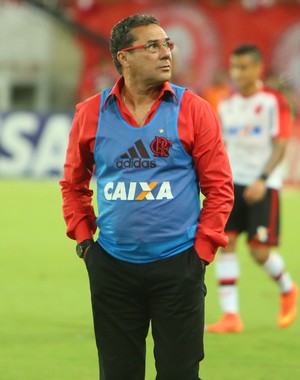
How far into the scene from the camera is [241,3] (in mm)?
24609

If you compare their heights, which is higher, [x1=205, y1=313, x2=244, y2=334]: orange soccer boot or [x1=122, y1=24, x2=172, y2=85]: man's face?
[x1=122, y1=24, x2=172, y2=85]: man's face

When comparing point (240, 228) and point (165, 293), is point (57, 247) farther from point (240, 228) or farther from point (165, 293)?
point (165, 293)

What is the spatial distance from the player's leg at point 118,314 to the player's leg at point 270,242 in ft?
12.5

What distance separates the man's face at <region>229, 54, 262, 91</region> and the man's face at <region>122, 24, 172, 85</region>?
378 centimetres

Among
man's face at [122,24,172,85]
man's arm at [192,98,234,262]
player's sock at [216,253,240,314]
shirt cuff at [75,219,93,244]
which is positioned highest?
man's face at [122,24,172,85]

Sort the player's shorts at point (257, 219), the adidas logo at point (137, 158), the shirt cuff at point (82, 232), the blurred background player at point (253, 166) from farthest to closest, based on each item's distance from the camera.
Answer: the player's shorts at point (257, 219), the blurred background player at point (253, 166), the shirt cuff at point (82, 232), the adidas logo at point (137, 158)

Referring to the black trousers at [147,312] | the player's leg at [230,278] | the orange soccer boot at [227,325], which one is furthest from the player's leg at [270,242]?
the black trousers at [147,312]

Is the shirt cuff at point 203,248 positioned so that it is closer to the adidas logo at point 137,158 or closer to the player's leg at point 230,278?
the adidas logo at point 137,158

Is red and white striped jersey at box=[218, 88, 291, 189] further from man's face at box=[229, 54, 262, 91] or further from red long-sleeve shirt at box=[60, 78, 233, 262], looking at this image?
red long-sleeve shirt at box=[60, 78, 233, 262]

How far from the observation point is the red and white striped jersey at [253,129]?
30.2 feet

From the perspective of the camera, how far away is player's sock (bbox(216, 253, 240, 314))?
8.95 m

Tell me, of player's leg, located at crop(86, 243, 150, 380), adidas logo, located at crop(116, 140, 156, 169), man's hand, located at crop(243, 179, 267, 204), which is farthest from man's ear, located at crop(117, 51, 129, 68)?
man's hand, located at crop(243, 179, 267, 204)

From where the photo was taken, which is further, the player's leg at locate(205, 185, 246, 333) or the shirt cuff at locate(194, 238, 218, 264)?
the player's leg at locate(205, 185, 246, 333)

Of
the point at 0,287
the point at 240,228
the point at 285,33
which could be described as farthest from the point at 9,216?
the point at 285,33
